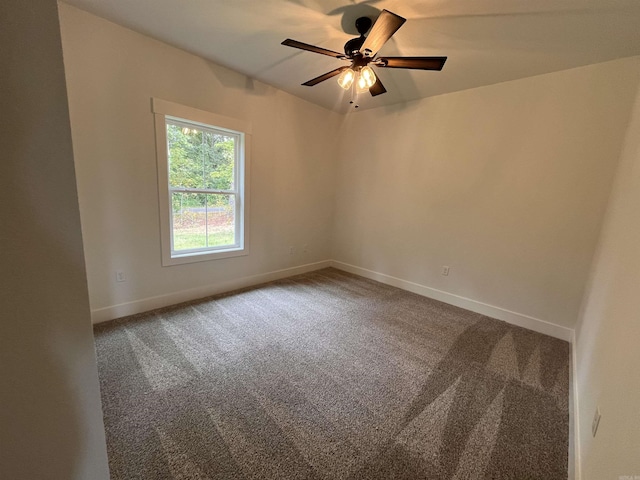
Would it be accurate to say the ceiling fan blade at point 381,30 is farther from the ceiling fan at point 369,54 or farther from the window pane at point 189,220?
the window pane at point 189,220

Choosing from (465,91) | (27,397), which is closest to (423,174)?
Answer: (465,91)

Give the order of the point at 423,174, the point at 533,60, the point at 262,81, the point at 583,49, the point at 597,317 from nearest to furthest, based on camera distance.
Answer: the point at 597,317 < the point at 583,49 < the point at 533,60 < the point at 262,81 < the point at 423,174

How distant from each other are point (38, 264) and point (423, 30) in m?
2.61

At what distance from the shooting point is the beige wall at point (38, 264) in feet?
1.80

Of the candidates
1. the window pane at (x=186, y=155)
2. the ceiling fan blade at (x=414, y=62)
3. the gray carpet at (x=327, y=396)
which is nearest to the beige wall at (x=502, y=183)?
the gray carpet at (x=327, y=396)

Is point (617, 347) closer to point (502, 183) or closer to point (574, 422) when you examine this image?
point (574, 422)

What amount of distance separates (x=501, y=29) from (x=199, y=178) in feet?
9.96

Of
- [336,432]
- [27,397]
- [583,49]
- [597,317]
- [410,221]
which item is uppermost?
[583,49]

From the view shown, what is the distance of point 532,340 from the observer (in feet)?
8.11

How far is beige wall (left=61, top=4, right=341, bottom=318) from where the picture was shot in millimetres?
2094

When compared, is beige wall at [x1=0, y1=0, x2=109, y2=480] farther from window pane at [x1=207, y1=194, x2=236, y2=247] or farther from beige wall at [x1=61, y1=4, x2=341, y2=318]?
window pane at [x1=207, y1=194, x2=236, y2=247]

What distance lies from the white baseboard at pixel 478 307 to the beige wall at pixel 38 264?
343cm

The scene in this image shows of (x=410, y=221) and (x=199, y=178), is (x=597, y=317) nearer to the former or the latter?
(x=410, y=221)

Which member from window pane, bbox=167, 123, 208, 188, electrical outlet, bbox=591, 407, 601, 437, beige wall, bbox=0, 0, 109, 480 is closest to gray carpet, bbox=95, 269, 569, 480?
electrical outlet, bbox=591, 407, 601, 437
